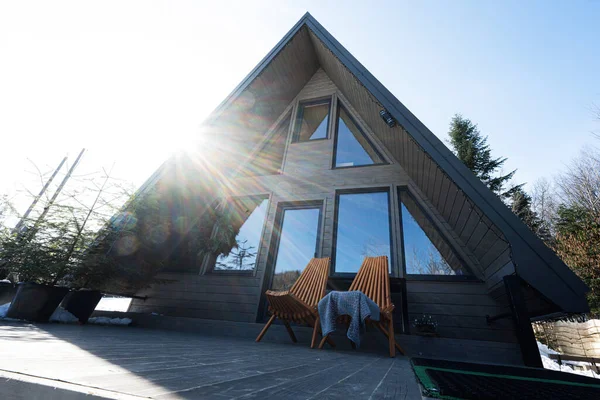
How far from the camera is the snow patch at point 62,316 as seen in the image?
111 inches

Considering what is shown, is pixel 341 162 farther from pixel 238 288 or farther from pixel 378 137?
pixel 238 288

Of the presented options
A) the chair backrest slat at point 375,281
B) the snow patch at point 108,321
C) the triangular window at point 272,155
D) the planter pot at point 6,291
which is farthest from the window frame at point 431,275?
the planter pot at point 6,291

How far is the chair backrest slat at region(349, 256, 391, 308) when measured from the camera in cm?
271

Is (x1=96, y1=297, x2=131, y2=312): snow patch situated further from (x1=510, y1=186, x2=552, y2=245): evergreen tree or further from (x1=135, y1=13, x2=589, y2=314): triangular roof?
(x1=510, y1=186, x2=552, y2=245): evergreen tree

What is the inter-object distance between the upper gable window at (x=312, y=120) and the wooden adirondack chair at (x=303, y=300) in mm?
3063

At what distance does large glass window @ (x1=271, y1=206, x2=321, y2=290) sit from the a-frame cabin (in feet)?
0.07

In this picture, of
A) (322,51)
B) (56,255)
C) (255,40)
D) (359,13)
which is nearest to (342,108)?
(322,51)

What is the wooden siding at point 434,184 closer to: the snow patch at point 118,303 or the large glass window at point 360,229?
the large glass window at point 360,229

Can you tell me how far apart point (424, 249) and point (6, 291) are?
5517mm

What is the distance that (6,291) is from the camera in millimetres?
3207

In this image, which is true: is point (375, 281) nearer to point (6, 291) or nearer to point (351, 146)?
point (351, 146)

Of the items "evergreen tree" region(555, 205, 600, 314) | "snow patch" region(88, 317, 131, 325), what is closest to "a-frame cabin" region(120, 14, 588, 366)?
"snow patch" region(88, 317, 131, 325)

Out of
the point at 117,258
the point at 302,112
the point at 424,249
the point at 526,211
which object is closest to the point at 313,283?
the point at 424,249

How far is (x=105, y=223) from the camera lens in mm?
3277
